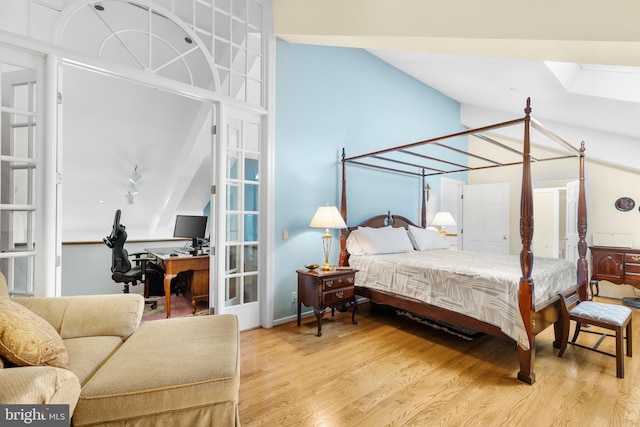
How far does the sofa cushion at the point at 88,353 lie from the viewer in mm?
1420

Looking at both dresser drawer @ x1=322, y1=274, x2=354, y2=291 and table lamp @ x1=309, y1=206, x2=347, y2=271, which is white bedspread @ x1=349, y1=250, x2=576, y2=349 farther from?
table lamp @ x1=309, y1=206, x2=347, y2=271

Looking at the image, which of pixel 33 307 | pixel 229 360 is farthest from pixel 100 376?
pixel 33 307

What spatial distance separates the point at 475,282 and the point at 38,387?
9.06 feet

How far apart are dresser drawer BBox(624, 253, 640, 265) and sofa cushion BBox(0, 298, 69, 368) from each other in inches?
244

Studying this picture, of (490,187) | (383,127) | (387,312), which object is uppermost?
(383,127)

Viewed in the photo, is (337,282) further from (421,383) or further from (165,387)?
(165,387)

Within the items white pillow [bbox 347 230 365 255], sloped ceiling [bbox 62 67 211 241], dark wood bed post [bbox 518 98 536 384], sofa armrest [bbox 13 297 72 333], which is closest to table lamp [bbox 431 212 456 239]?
white pillow [bbox 347 230 365 255]

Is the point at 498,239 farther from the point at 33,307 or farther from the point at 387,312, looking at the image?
the point at 33,307

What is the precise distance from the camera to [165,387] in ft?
4.23

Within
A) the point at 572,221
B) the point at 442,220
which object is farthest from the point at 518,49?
the point at 572,221

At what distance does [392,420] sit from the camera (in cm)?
178

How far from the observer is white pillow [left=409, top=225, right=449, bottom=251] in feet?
14.3

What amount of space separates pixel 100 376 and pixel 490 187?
637cm

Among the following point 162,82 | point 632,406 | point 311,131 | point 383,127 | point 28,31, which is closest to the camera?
point 632,406
